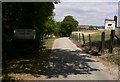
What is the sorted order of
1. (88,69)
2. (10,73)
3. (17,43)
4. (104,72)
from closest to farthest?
(10,73)
(104,72)
(88,69)
(17,43)

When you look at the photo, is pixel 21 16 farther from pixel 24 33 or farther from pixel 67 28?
pixel 67 28

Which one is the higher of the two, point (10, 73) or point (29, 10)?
point (29, 10)

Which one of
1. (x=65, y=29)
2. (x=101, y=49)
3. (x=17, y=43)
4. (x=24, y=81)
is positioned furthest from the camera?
(x=65, y=29)

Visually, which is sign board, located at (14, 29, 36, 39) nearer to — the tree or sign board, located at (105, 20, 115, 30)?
sign board, located at (105, 20, 115, 30)

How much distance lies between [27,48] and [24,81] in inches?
356

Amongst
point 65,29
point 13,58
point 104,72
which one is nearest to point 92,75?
point 104,72

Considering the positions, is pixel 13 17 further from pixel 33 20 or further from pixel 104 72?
pixel 104 72

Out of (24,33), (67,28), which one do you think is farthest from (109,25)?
(67,28)

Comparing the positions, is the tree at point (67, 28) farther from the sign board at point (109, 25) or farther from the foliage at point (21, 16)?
the foliage at point (21, 16)

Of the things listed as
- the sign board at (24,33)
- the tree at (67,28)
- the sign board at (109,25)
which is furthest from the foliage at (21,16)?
the tree at (67,28)

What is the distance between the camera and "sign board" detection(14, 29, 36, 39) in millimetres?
18047

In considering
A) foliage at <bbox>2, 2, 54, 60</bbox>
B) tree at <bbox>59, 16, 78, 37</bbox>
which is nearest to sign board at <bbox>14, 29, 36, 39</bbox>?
foliage at <bbox>2, 2, 54, 60</bbox>

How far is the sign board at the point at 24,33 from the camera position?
1805cm

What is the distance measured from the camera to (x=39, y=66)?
1459 cm
